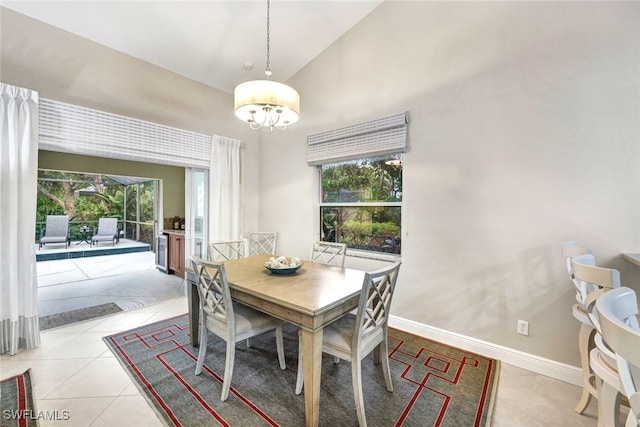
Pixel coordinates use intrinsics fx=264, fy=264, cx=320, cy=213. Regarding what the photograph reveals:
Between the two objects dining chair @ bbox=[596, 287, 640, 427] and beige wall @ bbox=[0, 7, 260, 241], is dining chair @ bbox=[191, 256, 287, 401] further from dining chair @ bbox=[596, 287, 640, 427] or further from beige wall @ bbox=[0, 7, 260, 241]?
beige wall @ bbox=[0, 7, 260, 241]

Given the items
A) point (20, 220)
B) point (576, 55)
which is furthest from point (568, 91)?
point (20, 220)

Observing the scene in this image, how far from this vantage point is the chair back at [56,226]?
24.3 ft

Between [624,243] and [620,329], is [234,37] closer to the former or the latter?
[620,329]

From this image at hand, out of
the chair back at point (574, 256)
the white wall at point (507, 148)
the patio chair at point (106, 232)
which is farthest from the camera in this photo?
the patio chair at point (106, 232)

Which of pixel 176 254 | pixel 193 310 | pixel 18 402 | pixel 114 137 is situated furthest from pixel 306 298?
pixel 176 254

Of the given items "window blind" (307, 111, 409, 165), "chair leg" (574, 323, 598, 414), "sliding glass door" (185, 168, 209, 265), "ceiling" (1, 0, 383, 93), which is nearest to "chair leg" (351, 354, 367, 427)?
"chair leg" (574, 323, 598, 414)

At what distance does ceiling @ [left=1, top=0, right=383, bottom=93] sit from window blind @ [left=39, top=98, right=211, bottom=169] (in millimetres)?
805

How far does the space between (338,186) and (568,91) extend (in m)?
2.37

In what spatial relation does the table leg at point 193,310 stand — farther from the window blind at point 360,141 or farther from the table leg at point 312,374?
the window blind at point 360,141

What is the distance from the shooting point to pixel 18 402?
1.74 metres

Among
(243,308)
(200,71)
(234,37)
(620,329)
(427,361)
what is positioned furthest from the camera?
(200,71)

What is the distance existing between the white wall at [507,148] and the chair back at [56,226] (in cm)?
897

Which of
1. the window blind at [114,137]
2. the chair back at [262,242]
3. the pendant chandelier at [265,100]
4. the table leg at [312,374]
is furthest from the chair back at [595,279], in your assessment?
the window blind at [114,137]

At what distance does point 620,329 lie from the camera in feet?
1.93
